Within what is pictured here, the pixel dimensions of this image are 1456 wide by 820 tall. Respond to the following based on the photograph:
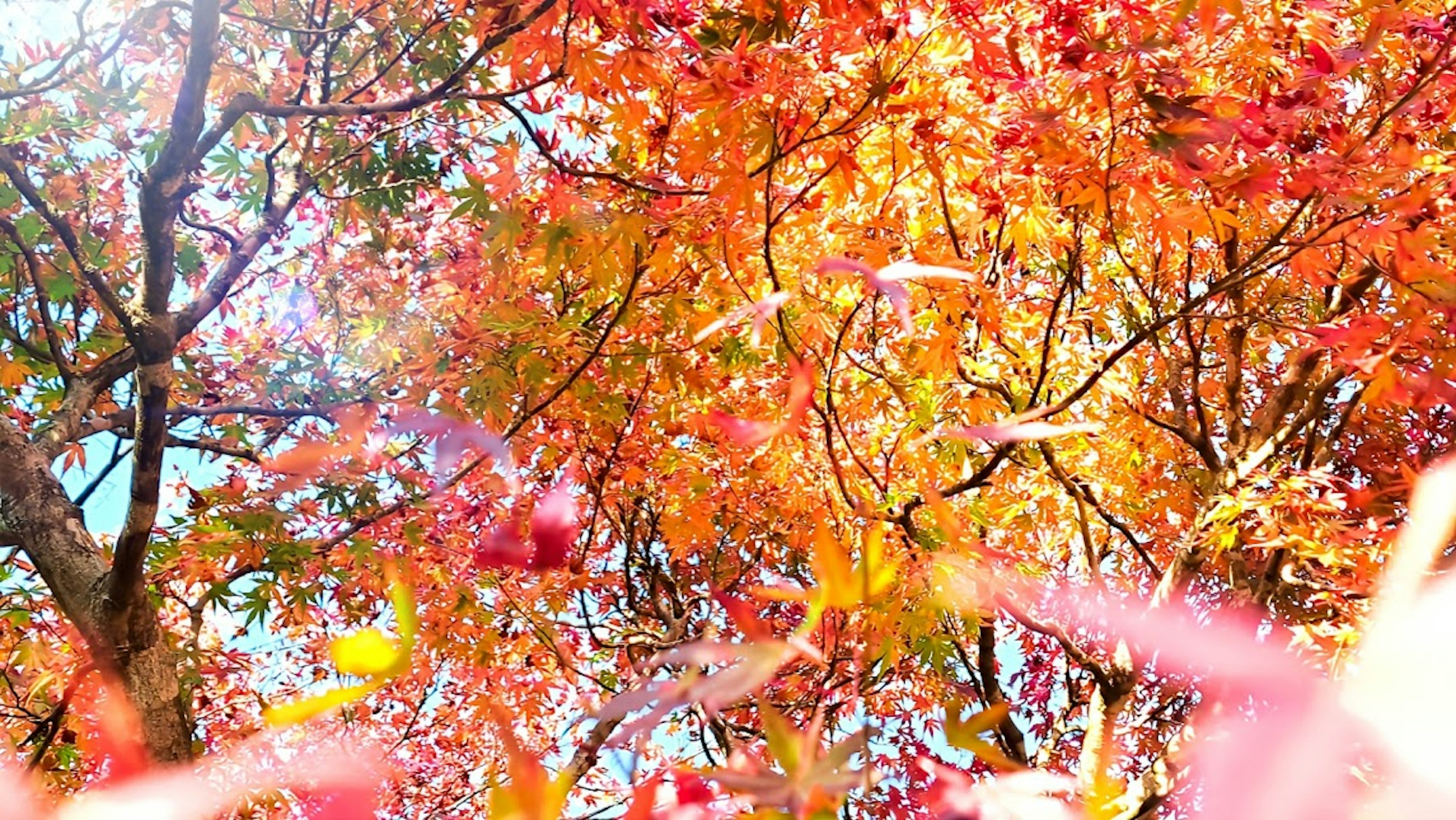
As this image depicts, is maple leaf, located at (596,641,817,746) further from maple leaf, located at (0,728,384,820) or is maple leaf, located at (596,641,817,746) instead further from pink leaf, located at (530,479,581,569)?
pink leaf, located at (530,479,581,569)

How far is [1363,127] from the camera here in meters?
3.96

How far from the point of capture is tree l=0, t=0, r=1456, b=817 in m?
2.78

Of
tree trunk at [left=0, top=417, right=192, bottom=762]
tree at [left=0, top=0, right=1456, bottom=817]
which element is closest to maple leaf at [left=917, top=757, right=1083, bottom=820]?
tree at [left=0, top=0, right=1456, bottom=817]

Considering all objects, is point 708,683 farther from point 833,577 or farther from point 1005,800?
point 1005,800

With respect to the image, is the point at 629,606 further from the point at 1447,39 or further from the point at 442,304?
the point at 1447,39

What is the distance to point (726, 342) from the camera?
4.04 meters

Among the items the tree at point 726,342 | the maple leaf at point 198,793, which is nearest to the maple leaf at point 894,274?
the tree at point 726,342

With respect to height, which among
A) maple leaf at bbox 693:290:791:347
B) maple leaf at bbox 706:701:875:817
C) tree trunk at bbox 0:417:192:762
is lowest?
maple leaf at bbox 706:701:875:817

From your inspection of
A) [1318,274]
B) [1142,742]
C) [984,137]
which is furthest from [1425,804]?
[1142,742]

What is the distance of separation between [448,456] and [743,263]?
7.84 ft

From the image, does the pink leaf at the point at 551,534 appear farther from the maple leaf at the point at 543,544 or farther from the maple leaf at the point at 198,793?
the maple leaf at the point at 198,793

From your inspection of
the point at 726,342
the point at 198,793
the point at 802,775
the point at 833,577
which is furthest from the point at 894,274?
the point at 726,342

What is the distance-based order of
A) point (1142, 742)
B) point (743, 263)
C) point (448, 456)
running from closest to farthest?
point (448, 456) < point (743, 263) < point (1142, 742)

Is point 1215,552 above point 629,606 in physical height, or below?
below
